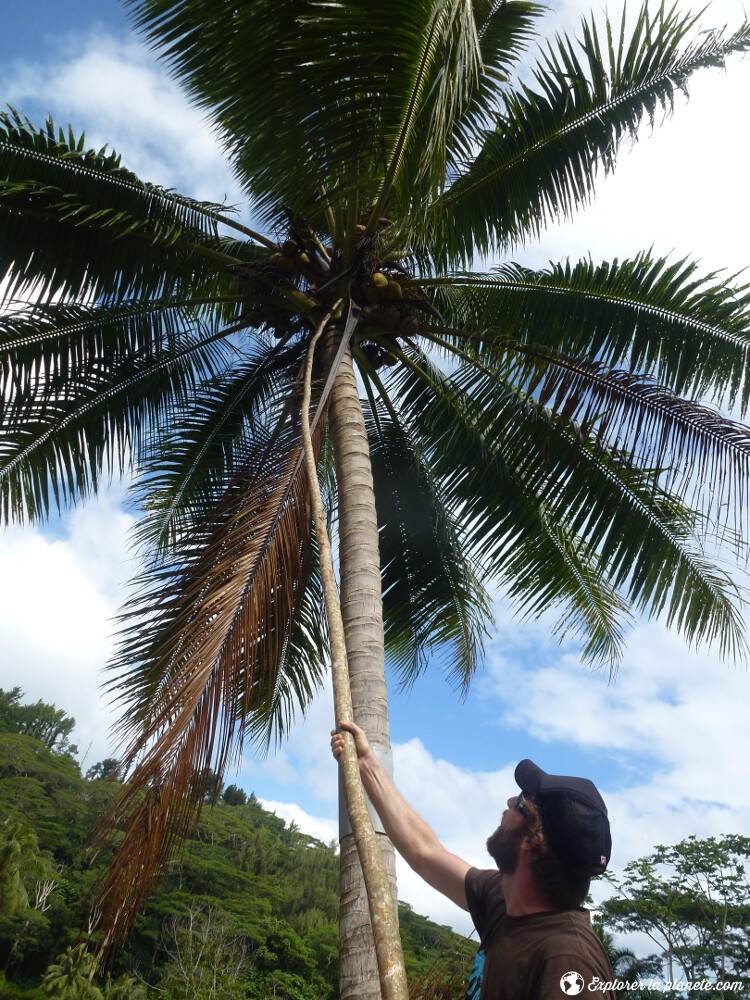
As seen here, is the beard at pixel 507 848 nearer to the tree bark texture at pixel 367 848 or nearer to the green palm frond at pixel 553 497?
the tree bark texture at pixel 367 848

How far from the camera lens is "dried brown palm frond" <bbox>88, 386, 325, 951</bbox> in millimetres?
3527

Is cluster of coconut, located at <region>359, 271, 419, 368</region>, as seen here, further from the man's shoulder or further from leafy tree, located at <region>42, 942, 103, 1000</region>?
leafy tree, located at <region>42, 942, 103, 1000</region>

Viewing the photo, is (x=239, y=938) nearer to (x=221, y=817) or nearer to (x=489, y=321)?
(x=221, y=817)

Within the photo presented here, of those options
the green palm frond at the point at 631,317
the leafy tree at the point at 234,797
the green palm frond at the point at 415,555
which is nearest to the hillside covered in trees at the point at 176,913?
the leafy tree at the point at 234,797

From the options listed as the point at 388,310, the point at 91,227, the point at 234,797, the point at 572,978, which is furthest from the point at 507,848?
the point at 234,797

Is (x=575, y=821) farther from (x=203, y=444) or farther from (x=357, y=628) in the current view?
(x=203, y=444)

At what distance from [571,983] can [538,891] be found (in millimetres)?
324

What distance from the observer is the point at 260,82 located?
569cm

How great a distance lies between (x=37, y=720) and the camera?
333ft

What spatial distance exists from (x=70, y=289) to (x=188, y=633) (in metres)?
4.21

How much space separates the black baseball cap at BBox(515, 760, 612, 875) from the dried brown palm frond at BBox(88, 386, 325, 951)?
1.93 m

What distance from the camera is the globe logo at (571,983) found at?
1820 mm

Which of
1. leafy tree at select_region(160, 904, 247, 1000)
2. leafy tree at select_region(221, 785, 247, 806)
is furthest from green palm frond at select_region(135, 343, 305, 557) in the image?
leafy tree at select_region(221, 785, 247, 806)

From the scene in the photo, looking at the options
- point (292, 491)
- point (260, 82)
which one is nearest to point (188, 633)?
point (292, 491)
